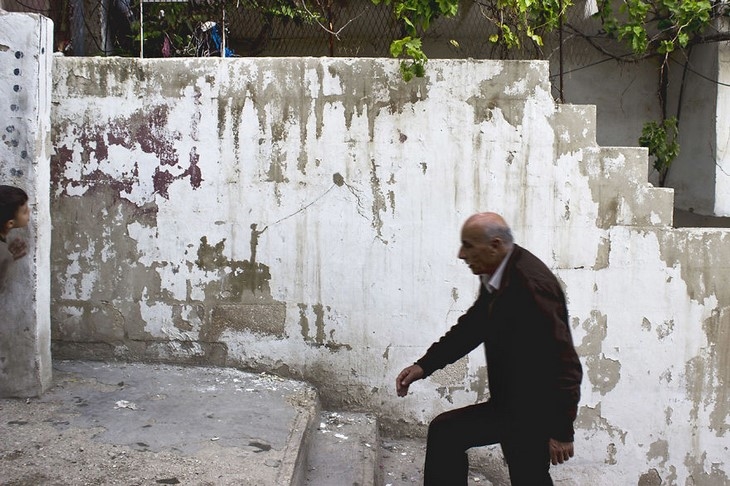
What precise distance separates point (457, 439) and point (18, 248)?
272cm

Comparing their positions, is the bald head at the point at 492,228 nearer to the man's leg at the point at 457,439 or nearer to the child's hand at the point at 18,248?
the man's leg at the point at 457,439

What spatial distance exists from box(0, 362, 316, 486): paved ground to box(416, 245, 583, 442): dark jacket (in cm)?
123

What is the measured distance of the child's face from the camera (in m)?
3.98

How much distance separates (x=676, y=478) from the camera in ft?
16.6

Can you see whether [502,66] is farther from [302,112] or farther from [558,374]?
[558,374]

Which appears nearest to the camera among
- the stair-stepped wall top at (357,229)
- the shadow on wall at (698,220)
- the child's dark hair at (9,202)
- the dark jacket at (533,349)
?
the dark jacket at (533,349)

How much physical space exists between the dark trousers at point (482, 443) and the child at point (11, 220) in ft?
8.26

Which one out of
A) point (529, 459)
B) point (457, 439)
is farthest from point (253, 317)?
point (529, 459)

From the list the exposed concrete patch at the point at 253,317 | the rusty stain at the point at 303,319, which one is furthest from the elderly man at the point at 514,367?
the exposed concrete patch at the point at 253,317

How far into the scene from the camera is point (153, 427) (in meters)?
3.98

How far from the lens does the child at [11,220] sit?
3.93 meters

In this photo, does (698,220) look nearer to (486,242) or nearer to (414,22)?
(414,22)

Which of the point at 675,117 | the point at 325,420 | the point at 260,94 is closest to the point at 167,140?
the point at 260,94

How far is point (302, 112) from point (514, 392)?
253 centimetres
